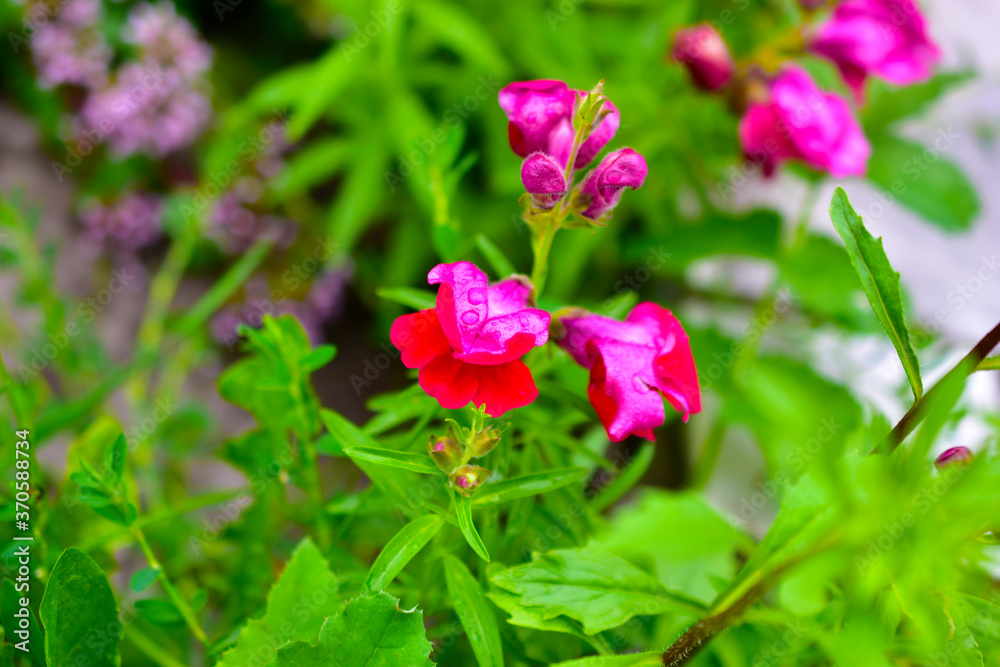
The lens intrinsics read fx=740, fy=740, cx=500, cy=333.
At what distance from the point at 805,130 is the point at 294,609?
733 mm

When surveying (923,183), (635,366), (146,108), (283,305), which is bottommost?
(283,305)

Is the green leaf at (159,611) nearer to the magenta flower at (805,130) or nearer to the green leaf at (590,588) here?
the green leaf at (590,588)

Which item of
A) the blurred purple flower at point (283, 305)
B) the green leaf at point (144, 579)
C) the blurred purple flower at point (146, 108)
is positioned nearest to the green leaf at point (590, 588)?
the green leaf at point (144, 579)

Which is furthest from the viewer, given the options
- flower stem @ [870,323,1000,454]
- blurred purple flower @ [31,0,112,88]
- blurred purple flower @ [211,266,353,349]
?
blurred purple flower @ [211,266,353,349]

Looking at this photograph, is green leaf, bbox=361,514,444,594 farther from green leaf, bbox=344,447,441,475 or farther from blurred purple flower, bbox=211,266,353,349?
blurred purple flower, bbox=211,266,353,349

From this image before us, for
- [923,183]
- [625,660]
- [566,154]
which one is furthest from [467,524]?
[923,183]

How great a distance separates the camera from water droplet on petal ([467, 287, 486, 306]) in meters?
0.40

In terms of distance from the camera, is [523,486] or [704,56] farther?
[704,56]

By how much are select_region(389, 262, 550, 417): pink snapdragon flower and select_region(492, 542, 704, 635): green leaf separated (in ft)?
0.35

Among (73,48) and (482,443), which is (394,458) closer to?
(482,443)

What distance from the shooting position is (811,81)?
0.91 meters

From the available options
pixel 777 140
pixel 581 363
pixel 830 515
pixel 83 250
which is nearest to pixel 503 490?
pixel 581 363

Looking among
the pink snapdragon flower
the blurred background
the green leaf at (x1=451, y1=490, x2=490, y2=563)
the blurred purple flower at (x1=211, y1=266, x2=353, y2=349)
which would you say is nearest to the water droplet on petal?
the pink snapdragon flower

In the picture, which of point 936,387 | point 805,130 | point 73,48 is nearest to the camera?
point 936,387
